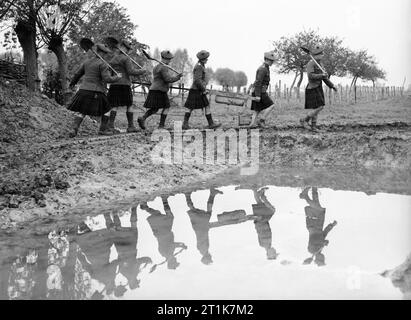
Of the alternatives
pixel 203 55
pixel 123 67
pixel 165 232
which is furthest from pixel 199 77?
pixel 165 232

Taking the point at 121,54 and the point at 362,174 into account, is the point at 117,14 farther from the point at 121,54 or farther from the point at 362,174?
the point at 362,174

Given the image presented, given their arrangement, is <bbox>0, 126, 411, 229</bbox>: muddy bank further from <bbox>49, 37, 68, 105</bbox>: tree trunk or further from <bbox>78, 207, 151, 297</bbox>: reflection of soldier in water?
<bbox>49, 37, 68, 105</bbox>: tree trunk

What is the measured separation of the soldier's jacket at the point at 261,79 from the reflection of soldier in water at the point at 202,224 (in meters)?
4.22

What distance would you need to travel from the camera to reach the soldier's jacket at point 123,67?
889cm

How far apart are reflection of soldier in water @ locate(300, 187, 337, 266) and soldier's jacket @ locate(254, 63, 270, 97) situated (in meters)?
4.21

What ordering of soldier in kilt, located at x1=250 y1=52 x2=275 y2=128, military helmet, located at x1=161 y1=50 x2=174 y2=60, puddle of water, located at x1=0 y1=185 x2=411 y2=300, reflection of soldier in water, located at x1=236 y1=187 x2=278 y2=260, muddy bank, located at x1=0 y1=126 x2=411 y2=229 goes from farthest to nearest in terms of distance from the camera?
soldier in kilt, located at x1=250 y1=52 x2=275 y2=128 < military helmet, located at x1=161 y1=50 x2=174 y2=60 < muddy bank, located at x1=0 y1=126 x2=411 y2=229 < reflection of soldier in water, located at x1=236 y1=187 x2=278 y2=260 < puddle of water, located at x1=0 y1=185 x2=411 y2=300

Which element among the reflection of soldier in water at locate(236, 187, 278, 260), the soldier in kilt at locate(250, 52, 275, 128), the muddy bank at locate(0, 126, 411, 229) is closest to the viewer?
the reflection of soldier in water at locate(236, 187, 278, 260)

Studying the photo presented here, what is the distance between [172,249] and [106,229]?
0.95 m

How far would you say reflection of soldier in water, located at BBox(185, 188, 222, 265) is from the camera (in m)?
3.83

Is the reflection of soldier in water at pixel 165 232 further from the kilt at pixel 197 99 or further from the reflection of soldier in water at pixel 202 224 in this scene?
the kilt at pixel 197 99

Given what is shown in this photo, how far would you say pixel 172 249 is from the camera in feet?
13.1

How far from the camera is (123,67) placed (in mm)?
9062

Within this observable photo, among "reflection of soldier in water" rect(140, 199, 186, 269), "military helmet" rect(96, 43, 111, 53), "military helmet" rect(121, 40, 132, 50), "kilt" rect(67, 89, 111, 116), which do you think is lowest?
"reflection of soldier in water" rect(140, 199, 186, 269)

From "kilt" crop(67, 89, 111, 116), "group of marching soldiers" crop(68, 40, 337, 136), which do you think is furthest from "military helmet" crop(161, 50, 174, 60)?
"kilt" crop(67, 89, 111, 116)
